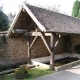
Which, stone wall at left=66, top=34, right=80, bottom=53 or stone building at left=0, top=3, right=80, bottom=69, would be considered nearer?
stone building at left=0, top=3, right=80, bottom=69

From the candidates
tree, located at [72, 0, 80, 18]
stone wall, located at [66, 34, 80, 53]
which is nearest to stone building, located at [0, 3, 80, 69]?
stone wall, located at [66, 34, 80, 53]

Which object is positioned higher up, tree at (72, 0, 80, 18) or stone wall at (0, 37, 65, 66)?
tree at (72, 0, 80, 18)

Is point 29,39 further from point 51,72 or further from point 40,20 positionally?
point 51,72

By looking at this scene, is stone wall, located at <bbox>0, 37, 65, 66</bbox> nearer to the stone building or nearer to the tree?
the stone building

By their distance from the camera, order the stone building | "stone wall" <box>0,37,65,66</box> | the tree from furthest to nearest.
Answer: the tree < "stone wall" <box>0,37,65,66</box> < the stone building

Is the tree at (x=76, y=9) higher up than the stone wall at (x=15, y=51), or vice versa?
the tree at (x=76, y=9)

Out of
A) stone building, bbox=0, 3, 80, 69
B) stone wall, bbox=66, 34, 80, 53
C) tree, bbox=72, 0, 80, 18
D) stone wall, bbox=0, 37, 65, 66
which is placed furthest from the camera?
tree, bbox=72, 0, 80, 18

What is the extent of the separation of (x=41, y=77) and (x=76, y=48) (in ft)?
29.3

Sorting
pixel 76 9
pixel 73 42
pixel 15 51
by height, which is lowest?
pixel 15 51

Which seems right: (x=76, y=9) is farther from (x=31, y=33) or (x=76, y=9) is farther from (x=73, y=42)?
(x=31, y=33)

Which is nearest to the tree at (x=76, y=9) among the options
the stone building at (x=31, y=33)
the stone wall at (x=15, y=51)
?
the stone building at (x=31, y=33)

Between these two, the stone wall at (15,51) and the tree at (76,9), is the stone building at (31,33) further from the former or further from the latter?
the tree at (76,9)

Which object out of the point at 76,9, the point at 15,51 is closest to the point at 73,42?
the point at 15,51

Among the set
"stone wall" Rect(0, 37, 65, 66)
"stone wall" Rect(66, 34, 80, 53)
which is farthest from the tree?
"stone wall" Rect(0, 37, 65, 66)
